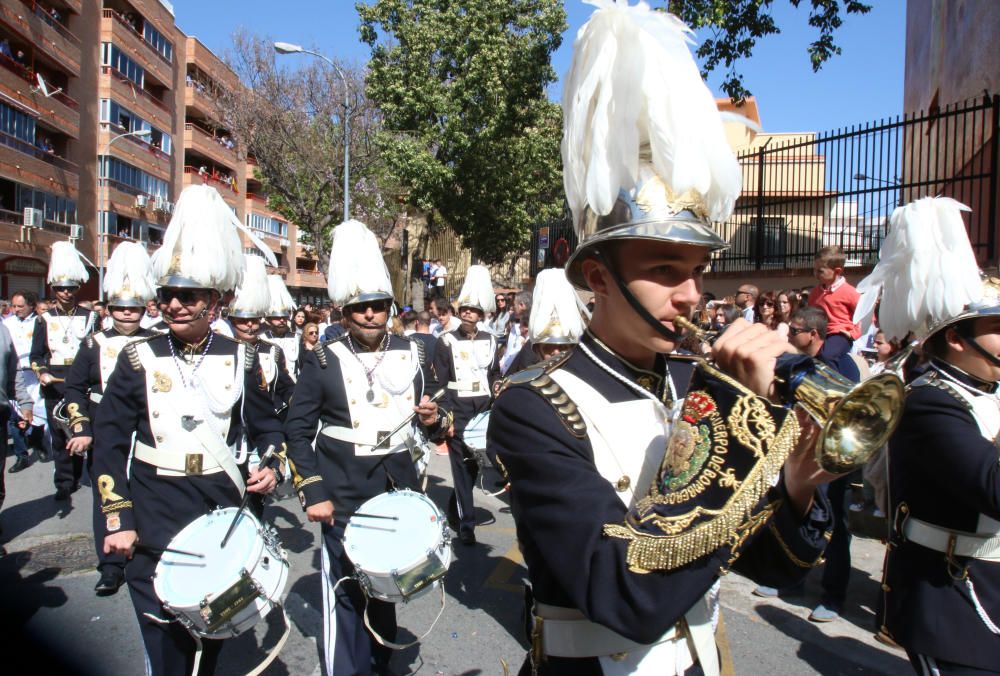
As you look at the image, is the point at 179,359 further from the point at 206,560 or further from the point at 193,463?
the point at 206,560

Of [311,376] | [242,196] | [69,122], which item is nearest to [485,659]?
[311,376]

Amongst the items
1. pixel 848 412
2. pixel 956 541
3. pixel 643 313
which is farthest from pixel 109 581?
pixel 848 412

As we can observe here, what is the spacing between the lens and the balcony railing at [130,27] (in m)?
37.5

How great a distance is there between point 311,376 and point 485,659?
2076mm

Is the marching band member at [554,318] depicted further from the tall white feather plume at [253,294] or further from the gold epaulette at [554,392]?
the gold epaulette at [554,392]

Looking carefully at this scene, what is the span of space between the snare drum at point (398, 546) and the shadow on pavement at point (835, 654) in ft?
8.18

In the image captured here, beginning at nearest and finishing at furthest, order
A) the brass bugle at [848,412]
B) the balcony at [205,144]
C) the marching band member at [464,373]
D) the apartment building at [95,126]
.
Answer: the brass bugle at [848,412], the marching band member at [464,373], the apartment building at [95,126], the balcony at [205,144]

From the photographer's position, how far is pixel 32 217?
30922mm

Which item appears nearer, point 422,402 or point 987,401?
point 987,401

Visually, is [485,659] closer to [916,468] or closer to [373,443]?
[373,443]

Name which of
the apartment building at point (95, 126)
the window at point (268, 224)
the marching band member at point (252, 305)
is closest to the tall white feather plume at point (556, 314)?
the marching band member at point (252, 305)

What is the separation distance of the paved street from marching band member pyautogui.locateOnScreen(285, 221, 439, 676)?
0.61m

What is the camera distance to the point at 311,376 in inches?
178

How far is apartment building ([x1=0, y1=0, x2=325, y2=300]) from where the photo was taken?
30.6 m
